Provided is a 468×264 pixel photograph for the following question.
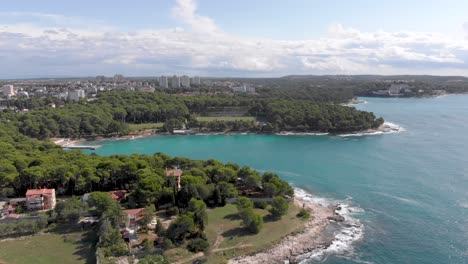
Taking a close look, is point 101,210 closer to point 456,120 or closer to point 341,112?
point 341,112

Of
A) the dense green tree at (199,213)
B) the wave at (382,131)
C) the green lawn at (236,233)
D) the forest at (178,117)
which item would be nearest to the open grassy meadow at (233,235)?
the green lawn at (236,233)

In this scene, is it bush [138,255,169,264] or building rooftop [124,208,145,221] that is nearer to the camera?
bush [138,255,169,264]

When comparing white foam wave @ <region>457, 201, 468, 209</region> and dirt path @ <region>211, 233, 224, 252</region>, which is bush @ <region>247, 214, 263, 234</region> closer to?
dirt path @ <region>211, 233, 224, 252</region>

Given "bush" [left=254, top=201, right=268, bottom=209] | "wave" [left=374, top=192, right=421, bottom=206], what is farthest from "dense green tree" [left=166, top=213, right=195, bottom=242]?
"wave" [left=374, top=192, right=421, bottom=206]

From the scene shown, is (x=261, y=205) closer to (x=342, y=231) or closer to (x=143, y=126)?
(x=342, y=231)

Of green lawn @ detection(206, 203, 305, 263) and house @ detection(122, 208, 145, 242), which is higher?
house @ detection(122, 208, 145, 242)

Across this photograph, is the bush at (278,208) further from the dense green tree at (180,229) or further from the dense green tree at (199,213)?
the dense green tree at (180,229)
